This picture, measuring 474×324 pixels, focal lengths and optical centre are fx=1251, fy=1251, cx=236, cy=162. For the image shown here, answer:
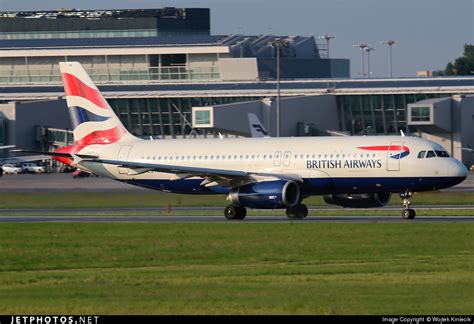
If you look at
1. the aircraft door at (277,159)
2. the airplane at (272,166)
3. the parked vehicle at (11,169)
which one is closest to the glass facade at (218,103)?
the parked vehicle at (11,169)

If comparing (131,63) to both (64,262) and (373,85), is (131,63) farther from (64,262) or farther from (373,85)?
(64,262)

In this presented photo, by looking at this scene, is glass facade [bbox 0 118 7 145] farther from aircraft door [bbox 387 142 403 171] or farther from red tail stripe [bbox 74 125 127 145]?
aircraft door [bbox 387 142 403 171]

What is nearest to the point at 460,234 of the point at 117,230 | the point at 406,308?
the point at 117,230

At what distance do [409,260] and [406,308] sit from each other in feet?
31.1

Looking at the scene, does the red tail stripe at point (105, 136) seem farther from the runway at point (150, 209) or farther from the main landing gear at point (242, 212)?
the main landing gear at point (242, 212)

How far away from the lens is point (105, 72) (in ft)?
467

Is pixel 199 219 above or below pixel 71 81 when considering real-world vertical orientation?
below

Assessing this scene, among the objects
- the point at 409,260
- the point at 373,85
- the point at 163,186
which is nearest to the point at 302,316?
→ the point at 409,260

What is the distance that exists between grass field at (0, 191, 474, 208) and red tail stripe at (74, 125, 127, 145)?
4.97 m

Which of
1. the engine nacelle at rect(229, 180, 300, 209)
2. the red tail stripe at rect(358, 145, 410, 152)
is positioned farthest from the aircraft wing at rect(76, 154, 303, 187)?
the red tail stripe at rect(358, 145, 410, 152)

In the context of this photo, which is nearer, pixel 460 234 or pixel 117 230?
pixel 460 234

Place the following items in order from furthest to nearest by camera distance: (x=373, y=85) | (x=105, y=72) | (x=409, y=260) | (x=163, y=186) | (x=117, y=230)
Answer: (x=105, y=72) < (x=373, y=85) < (x=163, y=186) < (x=117, y=230) < (x=409, y=260)

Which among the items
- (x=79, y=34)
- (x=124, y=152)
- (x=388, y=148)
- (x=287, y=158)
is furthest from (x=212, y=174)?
(x=79, y=34)

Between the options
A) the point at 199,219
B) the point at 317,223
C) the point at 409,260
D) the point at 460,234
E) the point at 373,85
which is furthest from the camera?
the point at 373,85
